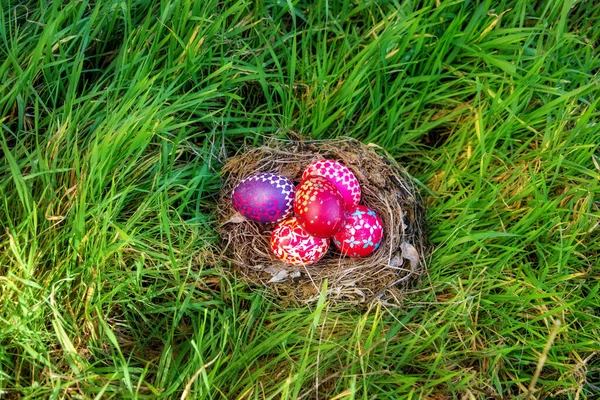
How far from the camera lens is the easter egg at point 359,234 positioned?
8.59ft

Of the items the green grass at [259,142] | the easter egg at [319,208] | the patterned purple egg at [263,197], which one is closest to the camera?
the green grass at [259,142]

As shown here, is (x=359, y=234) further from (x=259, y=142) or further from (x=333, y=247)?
(x=259, y=142)

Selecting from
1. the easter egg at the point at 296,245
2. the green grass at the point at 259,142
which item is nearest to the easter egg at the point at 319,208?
the easter egg at the point at 296,245

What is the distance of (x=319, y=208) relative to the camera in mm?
2494

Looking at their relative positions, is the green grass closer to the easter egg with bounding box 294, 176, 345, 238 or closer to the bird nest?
the bird nest

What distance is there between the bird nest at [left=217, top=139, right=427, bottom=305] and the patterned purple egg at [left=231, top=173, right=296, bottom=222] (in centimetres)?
8

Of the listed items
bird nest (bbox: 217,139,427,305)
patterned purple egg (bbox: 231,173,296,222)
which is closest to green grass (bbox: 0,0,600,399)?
bird nest (bbox: 217,139,427,305)

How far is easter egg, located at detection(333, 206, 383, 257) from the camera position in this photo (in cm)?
262

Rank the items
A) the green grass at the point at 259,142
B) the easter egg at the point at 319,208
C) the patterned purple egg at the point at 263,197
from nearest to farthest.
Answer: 1. the green grass at the point at 259,142
2. the easter egg at the point at 319,208
3. the patterned purple egg at the point at 263,197

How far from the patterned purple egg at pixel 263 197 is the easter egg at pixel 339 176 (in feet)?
0.48

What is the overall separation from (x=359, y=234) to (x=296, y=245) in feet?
0.94

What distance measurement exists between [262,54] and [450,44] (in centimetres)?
93

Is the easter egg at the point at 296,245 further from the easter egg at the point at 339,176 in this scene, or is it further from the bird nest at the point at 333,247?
the easter egg at the point at 339,176

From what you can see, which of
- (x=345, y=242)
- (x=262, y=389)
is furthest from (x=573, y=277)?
(x=262, y=389)
